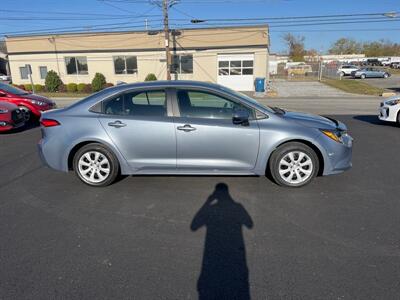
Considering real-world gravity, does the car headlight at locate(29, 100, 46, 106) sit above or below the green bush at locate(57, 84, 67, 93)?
above

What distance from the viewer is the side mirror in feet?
12.7

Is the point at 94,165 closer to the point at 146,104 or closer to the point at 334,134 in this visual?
the point at 146,104

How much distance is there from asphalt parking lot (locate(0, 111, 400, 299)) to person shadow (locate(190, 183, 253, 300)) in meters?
0.01

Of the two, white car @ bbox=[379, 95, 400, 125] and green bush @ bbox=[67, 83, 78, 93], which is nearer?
white car @ bbox=[379, 95, 400, 125]

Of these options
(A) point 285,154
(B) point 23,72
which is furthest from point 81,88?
(A) point 285,154

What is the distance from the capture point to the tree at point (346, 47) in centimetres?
9631

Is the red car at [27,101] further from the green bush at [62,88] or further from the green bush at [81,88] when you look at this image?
the green bush at [62,88]

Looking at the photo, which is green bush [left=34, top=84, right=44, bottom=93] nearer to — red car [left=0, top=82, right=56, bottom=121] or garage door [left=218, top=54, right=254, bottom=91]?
garage door [left=218, top=54, right=254, bottom=91]

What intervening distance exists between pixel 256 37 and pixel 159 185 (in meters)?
22.7

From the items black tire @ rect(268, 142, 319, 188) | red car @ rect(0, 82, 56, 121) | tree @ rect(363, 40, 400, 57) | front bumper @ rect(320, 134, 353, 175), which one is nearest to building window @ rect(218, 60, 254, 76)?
red car @ rect(0, 82, 56, 121)

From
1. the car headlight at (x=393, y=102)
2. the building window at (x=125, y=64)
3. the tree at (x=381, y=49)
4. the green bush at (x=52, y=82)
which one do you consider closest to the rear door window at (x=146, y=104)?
the car headlight at (x=393, y=102)

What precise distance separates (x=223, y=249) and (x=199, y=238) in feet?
1.01

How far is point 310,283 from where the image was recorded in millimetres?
2324

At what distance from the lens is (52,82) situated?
26531 mm
